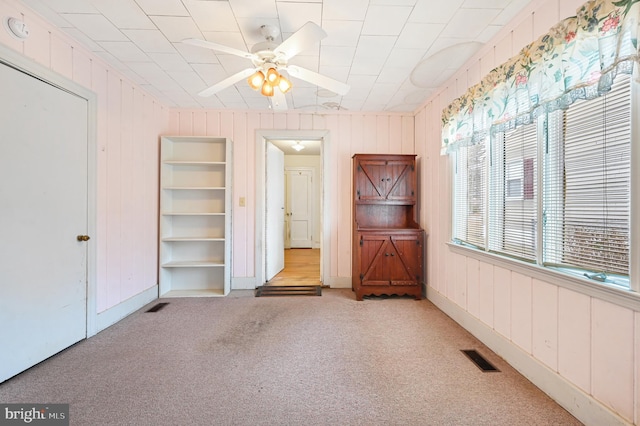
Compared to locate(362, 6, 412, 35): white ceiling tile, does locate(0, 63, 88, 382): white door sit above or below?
below

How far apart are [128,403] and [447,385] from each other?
1940mm

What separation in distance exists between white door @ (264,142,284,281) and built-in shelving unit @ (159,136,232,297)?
58cm

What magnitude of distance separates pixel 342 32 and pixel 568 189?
1.85m

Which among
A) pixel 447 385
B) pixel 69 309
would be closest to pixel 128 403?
pixel 69 309

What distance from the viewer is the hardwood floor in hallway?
4.12 meters

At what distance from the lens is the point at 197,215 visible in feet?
12.0

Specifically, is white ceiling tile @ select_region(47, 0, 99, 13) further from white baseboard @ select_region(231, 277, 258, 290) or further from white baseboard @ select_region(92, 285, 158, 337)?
white baseboard @ select_region(231, 277, 258, 290)

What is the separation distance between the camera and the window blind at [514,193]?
181 centimetres

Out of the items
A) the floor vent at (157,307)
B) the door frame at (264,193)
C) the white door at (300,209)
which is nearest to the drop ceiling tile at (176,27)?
the door frame at (264,193)

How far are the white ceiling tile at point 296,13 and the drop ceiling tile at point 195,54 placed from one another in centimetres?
79

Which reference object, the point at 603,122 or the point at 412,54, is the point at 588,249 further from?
the point at 412,54

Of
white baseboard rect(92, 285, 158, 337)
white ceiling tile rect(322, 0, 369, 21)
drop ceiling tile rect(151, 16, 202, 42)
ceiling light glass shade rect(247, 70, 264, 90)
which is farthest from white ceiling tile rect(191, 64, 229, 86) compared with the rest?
white baseboard rect(92, 285, 158, 337)

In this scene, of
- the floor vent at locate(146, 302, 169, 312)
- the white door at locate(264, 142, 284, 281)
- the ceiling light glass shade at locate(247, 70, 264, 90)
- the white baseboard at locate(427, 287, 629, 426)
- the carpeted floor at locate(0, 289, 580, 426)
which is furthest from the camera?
the white door at locate(264, 142, 284, 281)

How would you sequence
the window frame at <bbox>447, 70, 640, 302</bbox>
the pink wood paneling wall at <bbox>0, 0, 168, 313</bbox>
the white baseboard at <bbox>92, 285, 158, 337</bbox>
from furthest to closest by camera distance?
the white baseboard at <bbox>92, 285, 158, 337</bbox>
the pink wood paneling wall at <bbox>0, 0, 168, 313</bbox>
the window frame at <bbox>447, 70, 640, 302</bbox>
